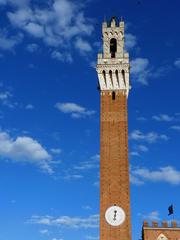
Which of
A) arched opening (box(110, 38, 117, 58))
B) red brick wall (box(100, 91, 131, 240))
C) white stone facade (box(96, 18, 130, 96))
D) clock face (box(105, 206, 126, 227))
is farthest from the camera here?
arched opening (box(110, 38, 117, 58))

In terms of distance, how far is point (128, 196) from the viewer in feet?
106

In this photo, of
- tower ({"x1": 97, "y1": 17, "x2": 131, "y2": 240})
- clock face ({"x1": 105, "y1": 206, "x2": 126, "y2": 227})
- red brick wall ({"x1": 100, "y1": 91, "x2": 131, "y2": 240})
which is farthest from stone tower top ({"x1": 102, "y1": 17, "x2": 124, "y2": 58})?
clock face ({"x1": 105, "y1": 206, "x2": 126, "y2": 227})

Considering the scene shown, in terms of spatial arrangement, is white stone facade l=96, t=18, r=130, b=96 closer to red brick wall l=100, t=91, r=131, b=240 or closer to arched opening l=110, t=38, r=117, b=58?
arched opening l=110, t=38, r=117, b=58

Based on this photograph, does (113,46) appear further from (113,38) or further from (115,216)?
(115,216)

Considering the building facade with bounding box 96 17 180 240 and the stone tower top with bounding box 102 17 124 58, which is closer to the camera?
the building facade with bounding box 96 17 180 240

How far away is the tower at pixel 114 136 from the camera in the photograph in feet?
104

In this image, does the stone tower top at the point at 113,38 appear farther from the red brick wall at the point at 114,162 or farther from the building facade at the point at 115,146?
the red brick wall at the point at 114,162

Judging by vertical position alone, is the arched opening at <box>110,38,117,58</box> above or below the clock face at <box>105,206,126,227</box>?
above

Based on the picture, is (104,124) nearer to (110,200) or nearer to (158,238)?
(110,200)

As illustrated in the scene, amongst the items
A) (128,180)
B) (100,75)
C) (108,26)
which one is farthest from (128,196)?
(108,26)

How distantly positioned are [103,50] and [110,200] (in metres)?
12.8

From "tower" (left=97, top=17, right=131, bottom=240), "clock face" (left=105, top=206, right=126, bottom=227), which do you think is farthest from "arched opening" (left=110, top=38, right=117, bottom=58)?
"clock face" (left=105, top=206, right=126, bottom=227)

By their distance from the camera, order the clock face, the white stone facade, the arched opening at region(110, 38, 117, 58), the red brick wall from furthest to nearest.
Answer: the arched opening at region(110, 38, 117, 58) < the white stone facade < the clock face < the red brick wall

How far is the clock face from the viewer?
104 ft
